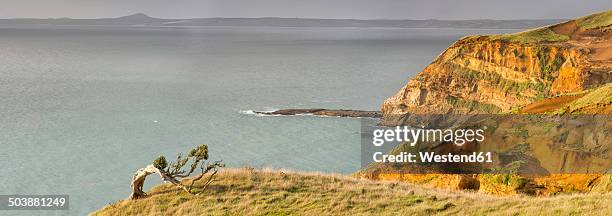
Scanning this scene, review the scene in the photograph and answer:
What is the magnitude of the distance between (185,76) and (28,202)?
374 feet

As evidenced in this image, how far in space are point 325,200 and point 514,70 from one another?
61802 millimetres

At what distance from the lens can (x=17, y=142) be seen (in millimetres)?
80625

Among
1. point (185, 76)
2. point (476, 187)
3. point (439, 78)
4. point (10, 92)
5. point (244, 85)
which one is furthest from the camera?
point (185, 76)

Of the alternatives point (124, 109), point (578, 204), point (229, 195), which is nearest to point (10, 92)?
point (124, 109)

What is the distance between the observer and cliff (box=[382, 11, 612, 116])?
229 feet

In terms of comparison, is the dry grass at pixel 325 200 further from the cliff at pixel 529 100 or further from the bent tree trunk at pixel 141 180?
the cliff at pixel 529 100

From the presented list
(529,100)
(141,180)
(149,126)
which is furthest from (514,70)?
(141,180)

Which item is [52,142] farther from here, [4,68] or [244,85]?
[4,68]

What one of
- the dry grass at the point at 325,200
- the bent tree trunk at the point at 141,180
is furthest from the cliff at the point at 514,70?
the bent tree trunk at the point at 141,180

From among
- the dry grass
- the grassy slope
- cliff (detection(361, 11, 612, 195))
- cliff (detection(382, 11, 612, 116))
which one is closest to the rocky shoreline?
cliff (detection(361, 11, 612, 195))

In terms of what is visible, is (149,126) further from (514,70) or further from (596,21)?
(596,21)

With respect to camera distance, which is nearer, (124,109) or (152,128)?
(152,128)

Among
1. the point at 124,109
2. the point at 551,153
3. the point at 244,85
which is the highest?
the point at 244,85

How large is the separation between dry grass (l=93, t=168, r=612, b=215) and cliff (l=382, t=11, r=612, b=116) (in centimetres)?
4628
